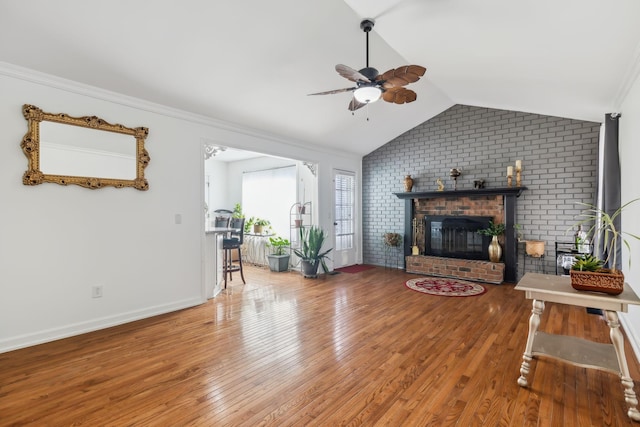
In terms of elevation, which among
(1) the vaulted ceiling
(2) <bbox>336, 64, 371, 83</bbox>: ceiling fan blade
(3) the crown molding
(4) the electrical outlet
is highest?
(1) the vaulted ceiling

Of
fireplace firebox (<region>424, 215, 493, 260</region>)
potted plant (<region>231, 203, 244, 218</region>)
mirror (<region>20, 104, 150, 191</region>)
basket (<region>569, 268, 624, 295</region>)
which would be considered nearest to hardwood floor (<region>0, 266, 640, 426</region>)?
basket (<region>569, 268, 624, 295</region>)

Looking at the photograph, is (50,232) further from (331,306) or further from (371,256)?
(371,256)

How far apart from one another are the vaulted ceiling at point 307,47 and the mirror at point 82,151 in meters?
0.42

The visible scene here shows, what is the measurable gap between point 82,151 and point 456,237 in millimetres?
5618

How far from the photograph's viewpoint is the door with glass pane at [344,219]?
6.58 meters

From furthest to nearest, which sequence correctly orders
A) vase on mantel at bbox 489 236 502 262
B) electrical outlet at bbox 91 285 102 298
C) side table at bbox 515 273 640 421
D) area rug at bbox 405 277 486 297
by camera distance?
vase on mantel at bbox 489 236 502 262 → area rug at bbox 405 277 486 297 → electrical outlet at bbox 91 285 102 298 → side table at bbox 515 273 640 421

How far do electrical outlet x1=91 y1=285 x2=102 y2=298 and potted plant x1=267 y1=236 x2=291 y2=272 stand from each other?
3297mm

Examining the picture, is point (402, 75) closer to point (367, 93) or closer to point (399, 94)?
point (367, 93)

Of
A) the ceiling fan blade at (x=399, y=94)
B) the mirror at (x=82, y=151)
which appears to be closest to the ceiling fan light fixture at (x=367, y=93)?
the ceiling fan blade at (x=399, y=94)

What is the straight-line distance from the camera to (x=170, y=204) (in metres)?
3.92

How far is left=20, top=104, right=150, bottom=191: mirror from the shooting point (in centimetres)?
294

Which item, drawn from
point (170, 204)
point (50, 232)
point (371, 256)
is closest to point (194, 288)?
point (170, 204)

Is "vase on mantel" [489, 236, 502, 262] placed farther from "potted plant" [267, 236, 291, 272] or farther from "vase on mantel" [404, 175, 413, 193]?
"potted plant" [267, 236, 291, 272]

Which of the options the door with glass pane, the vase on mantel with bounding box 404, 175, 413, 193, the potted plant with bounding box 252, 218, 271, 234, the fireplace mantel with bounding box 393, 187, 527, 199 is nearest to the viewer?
the fireplace mantel with bounding box 393, 187, 527, 199
